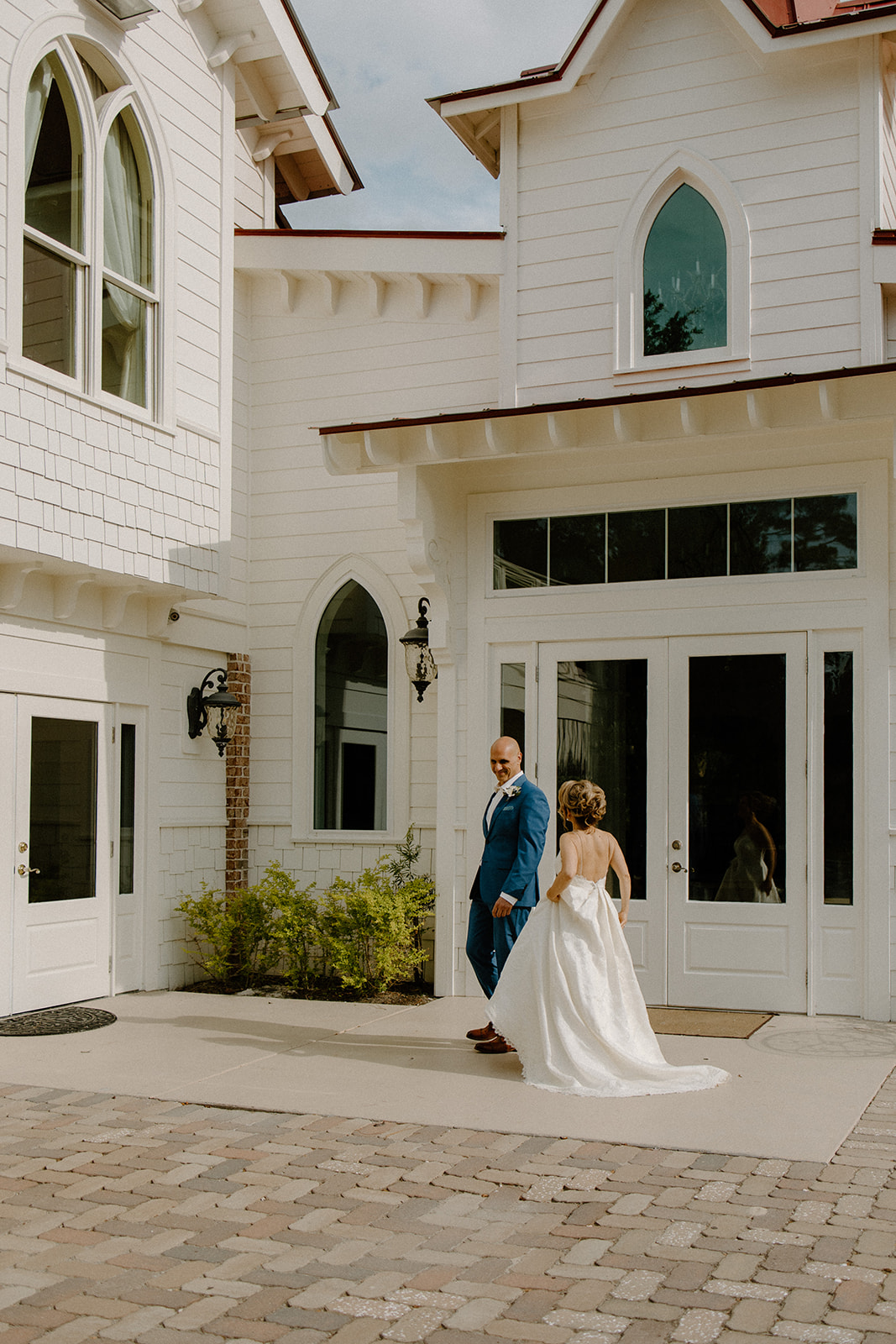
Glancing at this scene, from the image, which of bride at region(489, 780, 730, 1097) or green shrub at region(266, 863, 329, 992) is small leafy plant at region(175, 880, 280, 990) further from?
bride at region(489, 780, 730, 1097)

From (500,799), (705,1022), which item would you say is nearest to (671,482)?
(500,799)

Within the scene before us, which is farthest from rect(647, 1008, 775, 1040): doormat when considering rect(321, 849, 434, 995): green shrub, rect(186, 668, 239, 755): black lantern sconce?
rect(186, 668, 239, 755): black lantern sconce

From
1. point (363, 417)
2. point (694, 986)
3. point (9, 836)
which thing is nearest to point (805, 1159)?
point (694, 986)

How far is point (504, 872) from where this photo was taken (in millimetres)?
7559

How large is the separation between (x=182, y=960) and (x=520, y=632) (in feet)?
12.4

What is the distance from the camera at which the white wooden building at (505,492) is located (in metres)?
8.54

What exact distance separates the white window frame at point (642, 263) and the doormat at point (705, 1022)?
14.9 feet

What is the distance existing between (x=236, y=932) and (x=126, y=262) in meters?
5.12

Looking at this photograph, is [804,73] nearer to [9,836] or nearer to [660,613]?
[660,613]

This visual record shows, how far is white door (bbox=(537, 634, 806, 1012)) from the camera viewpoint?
866 cm

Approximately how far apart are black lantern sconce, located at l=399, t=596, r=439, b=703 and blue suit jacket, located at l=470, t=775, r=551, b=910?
8.27ft

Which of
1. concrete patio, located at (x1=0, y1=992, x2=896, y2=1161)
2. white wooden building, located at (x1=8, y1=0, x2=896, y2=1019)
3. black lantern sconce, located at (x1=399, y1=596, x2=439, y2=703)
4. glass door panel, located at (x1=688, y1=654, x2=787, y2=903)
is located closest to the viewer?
concrete patio, located at (x1=0, y1=992, x2=896, y2=1161)

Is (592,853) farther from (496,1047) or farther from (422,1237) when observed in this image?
(422,1237)

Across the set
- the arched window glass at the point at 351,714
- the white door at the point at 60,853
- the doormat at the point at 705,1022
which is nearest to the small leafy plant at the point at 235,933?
the white door at the point at 60,853
